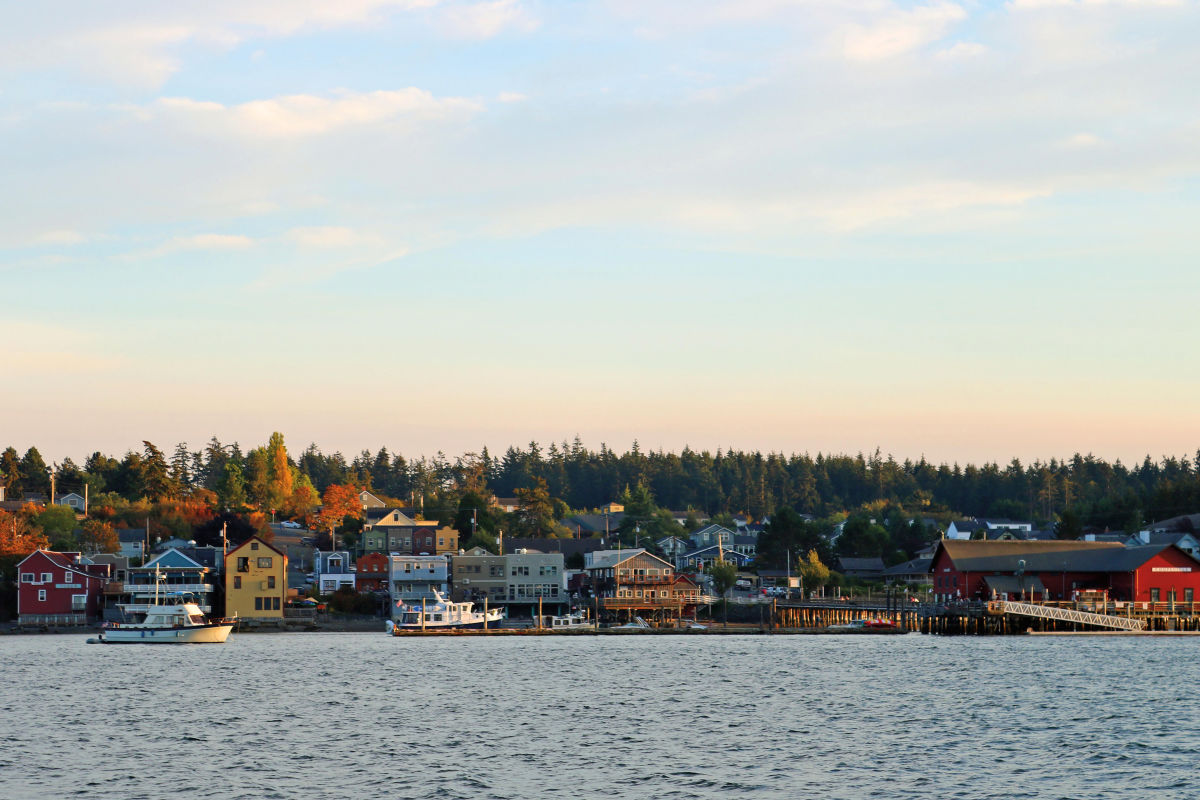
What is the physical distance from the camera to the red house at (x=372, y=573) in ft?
439

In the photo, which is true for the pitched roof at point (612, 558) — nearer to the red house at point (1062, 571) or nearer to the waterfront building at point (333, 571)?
the waterfront building at point (333, 571)

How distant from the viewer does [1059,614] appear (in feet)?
341

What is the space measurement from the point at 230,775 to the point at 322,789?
3.77 metres

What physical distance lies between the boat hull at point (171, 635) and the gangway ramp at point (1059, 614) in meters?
60.2

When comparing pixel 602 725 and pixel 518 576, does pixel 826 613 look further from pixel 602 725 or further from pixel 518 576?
pixel 602 725

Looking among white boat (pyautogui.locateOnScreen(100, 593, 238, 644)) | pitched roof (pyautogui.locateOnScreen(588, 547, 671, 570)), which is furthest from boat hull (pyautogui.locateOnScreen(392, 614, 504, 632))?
pitched roof (pyautogui.locateOnScreen(588, 547, 671, 570))

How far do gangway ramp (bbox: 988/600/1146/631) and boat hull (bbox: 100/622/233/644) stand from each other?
198 ft

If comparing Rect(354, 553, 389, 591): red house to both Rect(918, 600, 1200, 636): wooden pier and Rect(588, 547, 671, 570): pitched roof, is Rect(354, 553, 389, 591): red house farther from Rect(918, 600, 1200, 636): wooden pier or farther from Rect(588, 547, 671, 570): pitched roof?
Rect(918, 600, 1200, 636): wooden pier

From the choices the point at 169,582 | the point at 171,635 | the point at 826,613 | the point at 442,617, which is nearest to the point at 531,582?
the point at 442,617

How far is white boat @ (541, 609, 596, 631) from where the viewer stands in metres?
116

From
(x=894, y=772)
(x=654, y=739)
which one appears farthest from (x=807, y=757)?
(x=654, y=739)

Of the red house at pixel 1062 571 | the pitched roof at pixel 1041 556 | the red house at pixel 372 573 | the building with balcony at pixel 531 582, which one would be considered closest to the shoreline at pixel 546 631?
→ the red house at pixel 1062 571

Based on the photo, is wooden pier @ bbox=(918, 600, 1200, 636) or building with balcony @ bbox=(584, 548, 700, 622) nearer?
wooden pier @ bbox=(918, 600, 1200, 636)

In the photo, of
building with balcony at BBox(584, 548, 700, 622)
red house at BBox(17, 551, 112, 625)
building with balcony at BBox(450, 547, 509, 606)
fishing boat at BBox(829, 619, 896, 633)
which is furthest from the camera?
building with balcony at BBox(450, 547, 509, 606)
